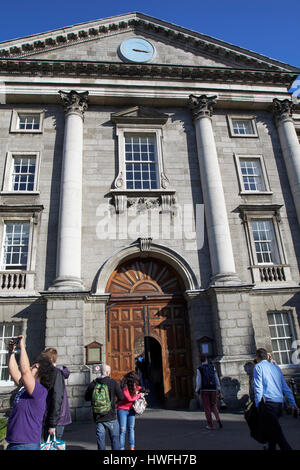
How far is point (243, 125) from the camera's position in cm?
1794

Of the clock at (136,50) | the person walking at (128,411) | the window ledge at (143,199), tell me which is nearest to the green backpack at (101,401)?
the person walking at (128,411)

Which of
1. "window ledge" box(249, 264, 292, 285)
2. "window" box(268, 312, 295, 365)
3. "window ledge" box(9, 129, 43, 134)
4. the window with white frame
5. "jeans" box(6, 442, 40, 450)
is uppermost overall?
"window ledge" box(9, 129, 43, 134)

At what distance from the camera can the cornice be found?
16.5 metres

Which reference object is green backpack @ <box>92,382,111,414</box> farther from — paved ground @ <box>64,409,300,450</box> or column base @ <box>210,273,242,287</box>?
column base @ <box>210,273,242,287</box>

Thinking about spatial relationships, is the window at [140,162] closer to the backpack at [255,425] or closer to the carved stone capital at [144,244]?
the carved stone capital at [144,244]

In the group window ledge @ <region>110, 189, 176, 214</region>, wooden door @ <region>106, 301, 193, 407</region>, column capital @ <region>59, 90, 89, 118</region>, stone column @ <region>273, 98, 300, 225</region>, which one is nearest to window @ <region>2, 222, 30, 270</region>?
window ledge @ <region>110, 189, 176, 214</region>

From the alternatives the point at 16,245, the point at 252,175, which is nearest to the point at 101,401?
the point at 16,245

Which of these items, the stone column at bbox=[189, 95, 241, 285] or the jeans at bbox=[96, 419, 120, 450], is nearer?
the jeans at bbox=[96, 419, 120, 450]

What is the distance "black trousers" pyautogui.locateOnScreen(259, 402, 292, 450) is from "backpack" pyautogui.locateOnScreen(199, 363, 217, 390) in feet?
12.0

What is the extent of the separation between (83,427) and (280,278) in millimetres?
9898

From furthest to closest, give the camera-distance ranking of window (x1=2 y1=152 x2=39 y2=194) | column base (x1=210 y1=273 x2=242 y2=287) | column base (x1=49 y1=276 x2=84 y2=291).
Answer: window (x1=2 y1=152 x2=39 y2=194), column base (x1=210 y1=273 x2=242 y2=287), column base (x1=49 y1=276 x2=84 y2=291)

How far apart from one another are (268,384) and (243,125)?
51.0ft

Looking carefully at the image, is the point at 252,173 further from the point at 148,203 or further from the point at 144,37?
the point at 144,37

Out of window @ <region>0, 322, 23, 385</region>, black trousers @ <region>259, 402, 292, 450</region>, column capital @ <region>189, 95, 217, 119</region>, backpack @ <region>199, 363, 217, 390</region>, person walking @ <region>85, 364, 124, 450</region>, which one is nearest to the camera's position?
black trousers @ <region>259, 402, 292, 450</region>
